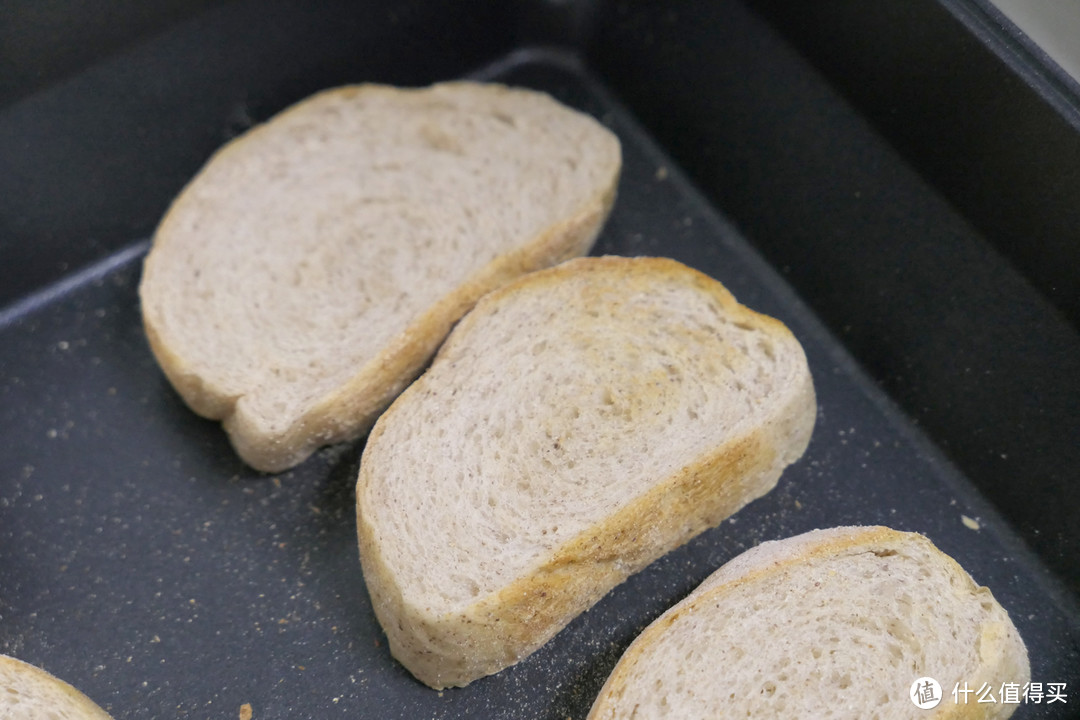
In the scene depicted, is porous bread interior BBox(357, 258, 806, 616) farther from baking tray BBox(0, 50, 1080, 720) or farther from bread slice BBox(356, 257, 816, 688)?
baking tray BBox(0, 50, 1080, 720)

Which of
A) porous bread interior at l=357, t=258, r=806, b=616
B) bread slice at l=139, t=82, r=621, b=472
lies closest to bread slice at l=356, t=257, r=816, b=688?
porous bread interior at l=357, t=258, r=806, b=616

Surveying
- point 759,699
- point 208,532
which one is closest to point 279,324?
point 208,532

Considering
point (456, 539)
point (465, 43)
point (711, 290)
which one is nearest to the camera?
point (456, 539)

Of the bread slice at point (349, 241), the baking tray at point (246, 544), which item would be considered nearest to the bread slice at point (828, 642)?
the baking tray at point (246, 544)

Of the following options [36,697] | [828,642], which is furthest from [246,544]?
[828,642]

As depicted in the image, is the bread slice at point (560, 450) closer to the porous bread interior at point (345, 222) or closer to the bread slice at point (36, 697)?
the porous bread interior at point (345, 222)

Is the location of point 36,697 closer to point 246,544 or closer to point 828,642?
point 246,544

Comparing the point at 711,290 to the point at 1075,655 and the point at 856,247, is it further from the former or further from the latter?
the point at 1075,655
